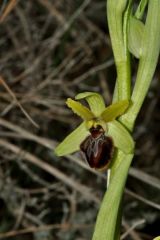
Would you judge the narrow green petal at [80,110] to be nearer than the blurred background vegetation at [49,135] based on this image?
Yes

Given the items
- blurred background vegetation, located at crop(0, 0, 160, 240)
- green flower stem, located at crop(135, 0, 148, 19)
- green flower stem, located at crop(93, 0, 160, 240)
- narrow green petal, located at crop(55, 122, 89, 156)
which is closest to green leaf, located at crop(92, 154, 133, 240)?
green flower stem, located at crop(93, 0, 160, 240)

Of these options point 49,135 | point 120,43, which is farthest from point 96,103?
point 49,135

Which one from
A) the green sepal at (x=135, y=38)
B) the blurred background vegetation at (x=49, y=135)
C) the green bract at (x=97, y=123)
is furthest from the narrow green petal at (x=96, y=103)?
the blurred background vegetation at (x=49, y=135)

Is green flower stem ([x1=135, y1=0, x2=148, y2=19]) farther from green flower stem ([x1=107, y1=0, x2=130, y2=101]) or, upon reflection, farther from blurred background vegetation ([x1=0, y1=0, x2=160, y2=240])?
blurred background vegetation ([x1=0, y1=0, x2=160, y2=240])

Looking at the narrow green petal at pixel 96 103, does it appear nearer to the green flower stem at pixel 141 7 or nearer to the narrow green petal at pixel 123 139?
the narrow green petal at pixel 123 139

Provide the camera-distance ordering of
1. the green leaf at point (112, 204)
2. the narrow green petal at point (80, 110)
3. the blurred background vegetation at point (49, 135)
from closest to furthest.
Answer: the green leaf at point (112, 204)
the narrow green petal at point (80, 110)
the blurred background vegetation at point (49, 135)

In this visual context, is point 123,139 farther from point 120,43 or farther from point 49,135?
point 49,135
